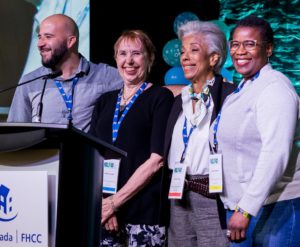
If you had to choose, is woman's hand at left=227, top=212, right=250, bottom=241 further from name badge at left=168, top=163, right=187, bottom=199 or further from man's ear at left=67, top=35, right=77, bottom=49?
man's ear at left=67, top=35, right=77, bottom=49

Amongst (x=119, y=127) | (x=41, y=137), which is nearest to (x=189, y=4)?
(x=119, y=127)

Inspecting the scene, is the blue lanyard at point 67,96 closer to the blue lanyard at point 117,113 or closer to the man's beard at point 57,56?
the man's beard at point 57,56

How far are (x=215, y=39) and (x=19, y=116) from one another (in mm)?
1141

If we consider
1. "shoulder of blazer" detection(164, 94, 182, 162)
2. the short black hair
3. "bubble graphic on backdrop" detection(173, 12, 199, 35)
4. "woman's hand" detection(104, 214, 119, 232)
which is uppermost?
"bubble graphic on backdrop" detection(173, 12, 199, 35)

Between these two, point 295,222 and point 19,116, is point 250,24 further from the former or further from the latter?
point 19,116

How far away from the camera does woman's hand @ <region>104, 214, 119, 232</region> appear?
2625 millimetres

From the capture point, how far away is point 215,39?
8.86 feet

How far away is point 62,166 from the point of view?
4.64 ft

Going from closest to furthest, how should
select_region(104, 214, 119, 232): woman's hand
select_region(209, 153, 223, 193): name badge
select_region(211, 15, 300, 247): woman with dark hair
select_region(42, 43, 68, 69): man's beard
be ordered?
select_region(211, 15, 300, 247): woman with dark hair < select_region(209, 153, 223, 193): name badge < select_region(104, 214, 119, 232): woman's hand < select_region(42, 43, 68, 69): man's beard

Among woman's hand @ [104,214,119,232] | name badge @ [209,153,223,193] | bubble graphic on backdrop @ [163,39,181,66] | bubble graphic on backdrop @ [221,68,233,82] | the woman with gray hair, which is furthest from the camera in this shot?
bubble graphic on backdrop @ [163,39,181,66]

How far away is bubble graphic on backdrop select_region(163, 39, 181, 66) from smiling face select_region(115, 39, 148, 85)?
986 mm

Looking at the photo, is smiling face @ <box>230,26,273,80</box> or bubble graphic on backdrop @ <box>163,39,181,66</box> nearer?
smiling face @ <box>230,26,273,80</box>

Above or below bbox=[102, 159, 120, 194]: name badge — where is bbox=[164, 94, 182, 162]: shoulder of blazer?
above

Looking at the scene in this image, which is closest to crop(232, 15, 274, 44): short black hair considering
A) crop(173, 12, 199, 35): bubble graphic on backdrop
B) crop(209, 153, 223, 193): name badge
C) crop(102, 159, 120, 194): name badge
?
crop(209, 153, 223, 193): name badge
